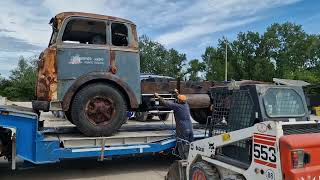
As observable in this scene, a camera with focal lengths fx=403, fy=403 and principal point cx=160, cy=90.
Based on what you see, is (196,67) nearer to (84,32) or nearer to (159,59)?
(159,59)

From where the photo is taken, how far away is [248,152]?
510 cm

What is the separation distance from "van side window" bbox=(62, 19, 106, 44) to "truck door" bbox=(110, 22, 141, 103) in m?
0.24

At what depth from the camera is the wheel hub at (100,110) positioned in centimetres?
769

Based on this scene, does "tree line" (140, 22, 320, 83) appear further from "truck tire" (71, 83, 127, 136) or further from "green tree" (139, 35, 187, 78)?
"truck tire" (71, 83, 127, 136)

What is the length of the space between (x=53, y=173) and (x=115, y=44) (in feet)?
10.0

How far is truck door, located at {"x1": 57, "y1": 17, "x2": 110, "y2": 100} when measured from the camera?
300 inches

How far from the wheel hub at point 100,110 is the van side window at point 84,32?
4.14 feet

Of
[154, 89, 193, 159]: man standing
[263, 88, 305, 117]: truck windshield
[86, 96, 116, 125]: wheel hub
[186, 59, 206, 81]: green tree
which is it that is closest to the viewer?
[263, 88, 305, 117]: truck windshield

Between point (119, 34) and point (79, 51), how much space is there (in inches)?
40.6

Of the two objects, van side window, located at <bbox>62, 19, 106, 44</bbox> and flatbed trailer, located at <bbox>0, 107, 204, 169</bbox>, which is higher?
van side window, located at <bbox>62, 19, 106, 44</bbox>

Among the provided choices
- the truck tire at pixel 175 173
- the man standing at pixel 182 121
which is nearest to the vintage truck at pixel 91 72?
the man standing at pixel 182 121

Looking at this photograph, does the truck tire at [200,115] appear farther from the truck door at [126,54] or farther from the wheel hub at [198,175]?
the wheel hub at [198,175]

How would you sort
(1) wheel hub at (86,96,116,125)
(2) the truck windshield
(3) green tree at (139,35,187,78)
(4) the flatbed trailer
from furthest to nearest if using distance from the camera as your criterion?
(3) green tree at (139,35,187,78)
(1) wheel hub at (86,96,116,125)
(4) the flatbed trailer
(2) the truck windshield

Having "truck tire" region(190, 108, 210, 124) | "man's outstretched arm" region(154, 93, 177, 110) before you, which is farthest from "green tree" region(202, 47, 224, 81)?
"man's outstretched arm" region(154, 93, 177, 110)
